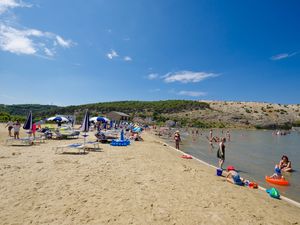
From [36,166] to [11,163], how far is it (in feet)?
4.16

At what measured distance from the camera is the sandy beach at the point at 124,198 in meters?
4.36

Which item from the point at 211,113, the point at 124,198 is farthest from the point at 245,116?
the point at 124,198

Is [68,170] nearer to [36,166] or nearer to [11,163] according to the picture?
[36,166]

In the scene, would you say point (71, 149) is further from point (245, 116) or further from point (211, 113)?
point (245, 116)

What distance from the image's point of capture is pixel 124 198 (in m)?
5.37

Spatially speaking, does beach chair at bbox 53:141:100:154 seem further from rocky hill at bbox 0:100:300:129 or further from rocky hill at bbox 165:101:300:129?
rocky hill at bbox 165:101:300:129

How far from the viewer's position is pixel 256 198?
6.23 m

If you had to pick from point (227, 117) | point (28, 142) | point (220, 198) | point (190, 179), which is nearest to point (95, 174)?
point (190, 179)

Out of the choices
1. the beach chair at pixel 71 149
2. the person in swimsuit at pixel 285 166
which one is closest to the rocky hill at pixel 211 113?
the person in swimsuit at pixel 285 166

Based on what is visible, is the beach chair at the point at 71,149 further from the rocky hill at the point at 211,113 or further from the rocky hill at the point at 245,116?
the rocky hill at the point at 245,116

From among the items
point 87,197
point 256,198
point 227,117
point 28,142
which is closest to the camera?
point 87,197

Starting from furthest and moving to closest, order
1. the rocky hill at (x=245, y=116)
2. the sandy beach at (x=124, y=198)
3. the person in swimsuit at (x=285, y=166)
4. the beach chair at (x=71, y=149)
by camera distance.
Result: the rocky hill at (x=245, y=116) < the beach chair at (x=71, y=149) < the person in swimsuit at (x=285, y=166) < the sandy beach at (x=124, y=198)

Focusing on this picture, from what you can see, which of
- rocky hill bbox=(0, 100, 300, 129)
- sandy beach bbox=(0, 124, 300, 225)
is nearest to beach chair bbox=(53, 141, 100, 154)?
sandy beach bbox=(0, 124, 300, 225)

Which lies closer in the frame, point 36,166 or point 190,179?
point 190,179
